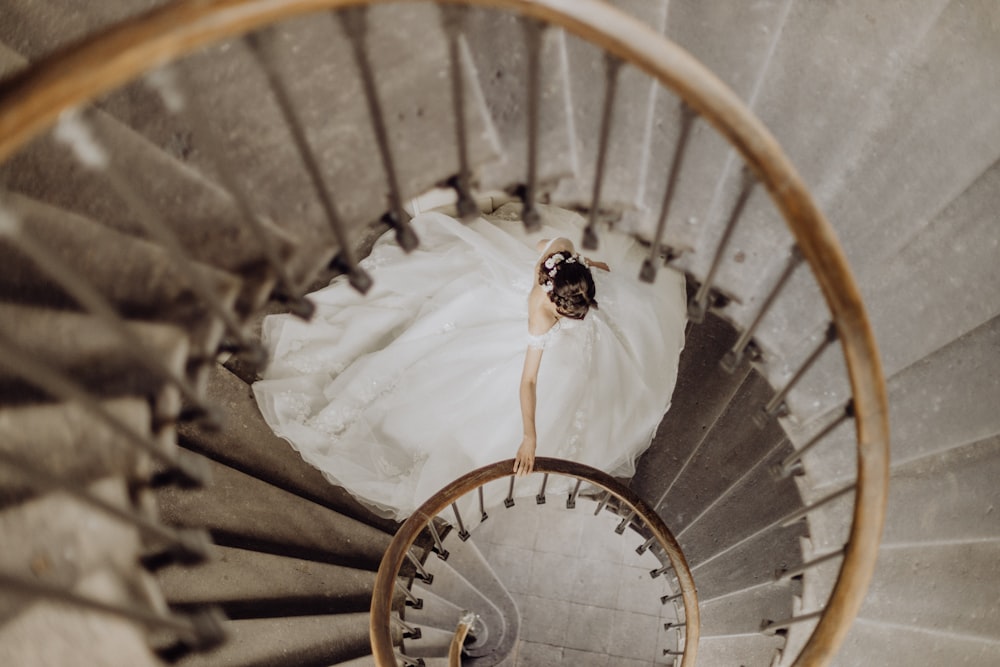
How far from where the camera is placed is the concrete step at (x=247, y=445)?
397cm

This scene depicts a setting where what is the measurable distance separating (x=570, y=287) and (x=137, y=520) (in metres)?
A: 2.20

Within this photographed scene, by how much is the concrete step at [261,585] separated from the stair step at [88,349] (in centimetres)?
157

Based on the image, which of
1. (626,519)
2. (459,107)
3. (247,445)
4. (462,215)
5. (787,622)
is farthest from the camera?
(626,519)

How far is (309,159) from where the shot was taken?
1.89 m

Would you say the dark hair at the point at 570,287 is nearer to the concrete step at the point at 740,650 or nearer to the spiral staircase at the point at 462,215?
the spiral staircase at the point at 462,215

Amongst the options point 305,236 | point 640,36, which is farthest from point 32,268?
point 640,36

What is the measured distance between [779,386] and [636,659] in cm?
333

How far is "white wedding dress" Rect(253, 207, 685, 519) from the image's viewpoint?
13.1ft

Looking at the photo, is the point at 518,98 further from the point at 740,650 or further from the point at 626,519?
the point at 740,650

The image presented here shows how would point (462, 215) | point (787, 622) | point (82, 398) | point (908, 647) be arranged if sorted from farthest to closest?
point (908, 647) → point (787, 622) → point (462, 215) → point (82, 398)

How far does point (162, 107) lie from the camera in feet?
7.95

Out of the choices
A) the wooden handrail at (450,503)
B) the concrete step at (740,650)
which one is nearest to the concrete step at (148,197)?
the wooden handrail at (450,503)

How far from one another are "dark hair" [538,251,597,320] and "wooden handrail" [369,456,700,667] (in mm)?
935

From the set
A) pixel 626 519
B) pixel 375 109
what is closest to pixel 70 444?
pixel 375 109
